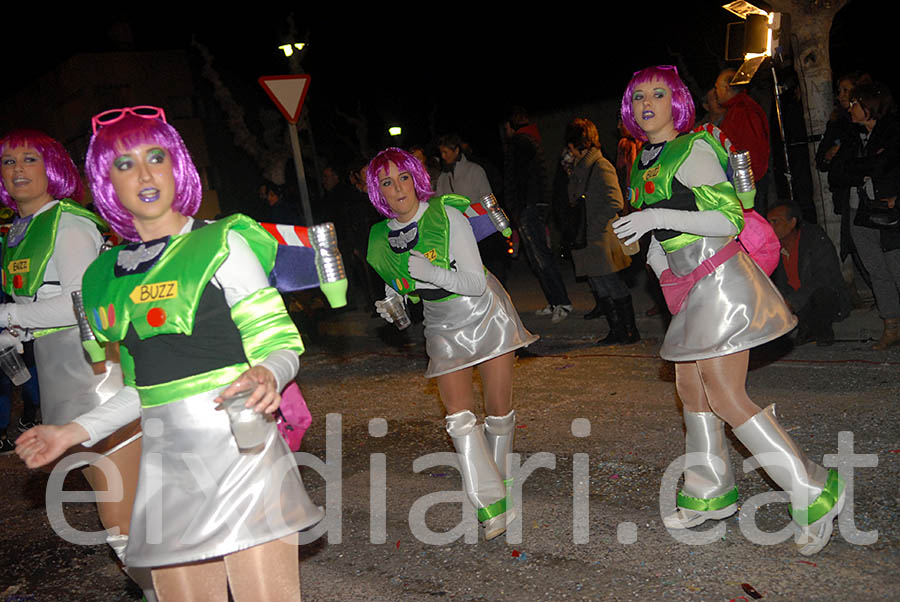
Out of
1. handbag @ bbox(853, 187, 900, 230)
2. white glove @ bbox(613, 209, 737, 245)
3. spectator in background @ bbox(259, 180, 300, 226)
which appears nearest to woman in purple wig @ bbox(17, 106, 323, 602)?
white glove @ bbox(613, 209, 737, 245)

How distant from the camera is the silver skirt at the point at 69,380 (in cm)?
353

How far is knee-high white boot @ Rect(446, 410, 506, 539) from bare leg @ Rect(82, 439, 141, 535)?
58.2 inches

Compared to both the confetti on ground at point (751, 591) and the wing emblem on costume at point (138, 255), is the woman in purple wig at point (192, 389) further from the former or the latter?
the confetti on ground at point (751, 591)

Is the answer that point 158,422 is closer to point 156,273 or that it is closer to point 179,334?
point 179,334

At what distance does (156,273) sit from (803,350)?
19.1 feet

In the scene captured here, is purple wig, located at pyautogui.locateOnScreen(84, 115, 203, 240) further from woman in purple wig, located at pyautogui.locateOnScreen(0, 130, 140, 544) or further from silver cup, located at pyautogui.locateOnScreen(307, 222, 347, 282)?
woman in purple wig, located at pyautogui.locateOnScreen(0, 130, 140, 544)

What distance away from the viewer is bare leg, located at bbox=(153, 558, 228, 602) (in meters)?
2.53

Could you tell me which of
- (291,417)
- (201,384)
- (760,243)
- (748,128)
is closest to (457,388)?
(760,243)

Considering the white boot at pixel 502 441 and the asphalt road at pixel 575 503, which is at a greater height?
the white boot at pixel 502 441

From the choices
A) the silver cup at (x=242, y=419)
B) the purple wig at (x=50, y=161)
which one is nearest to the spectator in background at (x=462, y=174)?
the purple wig at (x=50, y=161)

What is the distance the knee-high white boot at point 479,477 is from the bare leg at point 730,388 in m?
1.16

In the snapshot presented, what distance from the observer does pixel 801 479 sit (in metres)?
3.51

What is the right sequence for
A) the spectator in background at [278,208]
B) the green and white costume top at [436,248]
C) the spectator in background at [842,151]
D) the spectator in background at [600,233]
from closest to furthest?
the green and white costume top at [436,248] < the spectator in background at [842,151] < the spectator in background at [600,233] < the spectator in background at [278,208]

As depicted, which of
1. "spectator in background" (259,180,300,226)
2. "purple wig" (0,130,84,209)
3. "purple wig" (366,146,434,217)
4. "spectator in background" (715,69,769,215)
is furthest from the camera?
"spectator in background" (259,180,300,226)
